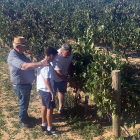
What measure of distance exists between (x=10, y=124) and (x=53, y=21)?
7.56 metres

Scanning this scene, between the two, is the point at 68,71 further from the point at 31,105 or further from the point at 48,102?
the point at 31,105

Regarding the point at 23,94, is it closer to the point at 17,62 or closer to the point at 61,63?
the point at 17,62

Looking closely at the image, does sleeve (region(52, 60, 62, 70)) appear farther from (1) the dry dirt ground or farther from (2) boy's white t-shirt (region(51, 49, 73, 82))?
(1) the dry dirt ground

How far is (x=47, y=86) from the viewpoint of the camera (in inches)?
125

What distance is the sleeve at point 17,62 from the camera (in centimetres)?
326

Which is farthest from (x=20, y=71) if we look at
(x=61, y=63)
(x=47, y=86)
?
(x=61, y=63)

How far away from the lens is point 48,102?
132 inches

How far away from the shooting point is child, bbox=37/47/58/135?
3141mm

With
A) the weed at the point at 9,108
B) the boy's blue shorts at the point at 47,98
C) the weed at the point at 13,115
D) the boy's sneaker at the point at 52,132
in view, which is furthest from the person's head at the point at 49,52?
the weed at the point at 9,108

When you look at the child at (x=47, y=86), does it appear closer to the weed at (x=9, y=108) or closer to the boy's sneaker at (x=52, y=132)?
the boy's sneaker at (x=52, y=132)

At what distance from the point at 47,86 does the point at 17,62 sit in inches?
26.1

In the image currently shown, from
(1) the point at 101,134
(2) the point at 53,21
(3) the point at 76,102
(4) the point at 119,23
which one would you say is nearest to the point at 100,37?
(4) the point at 119,23

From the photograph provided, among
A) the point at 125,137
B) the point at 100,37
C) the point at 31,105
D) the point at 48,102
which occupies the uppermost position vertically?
the point at 100,37

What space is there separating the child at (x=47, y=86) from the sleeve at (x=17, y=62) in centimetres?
31
